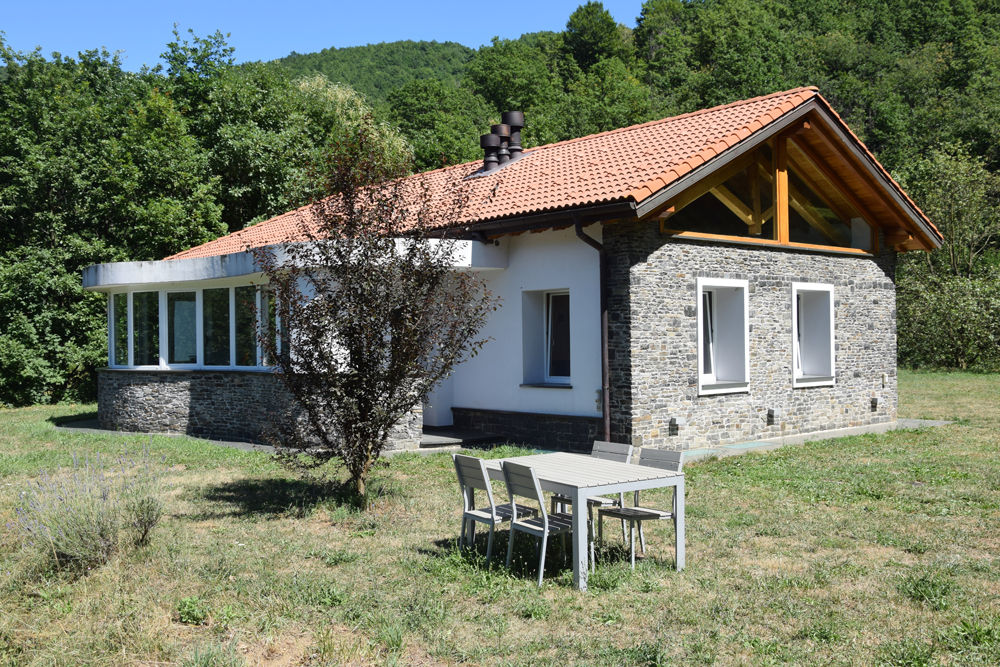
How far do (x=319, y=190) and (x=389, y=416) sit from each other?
2430 mm

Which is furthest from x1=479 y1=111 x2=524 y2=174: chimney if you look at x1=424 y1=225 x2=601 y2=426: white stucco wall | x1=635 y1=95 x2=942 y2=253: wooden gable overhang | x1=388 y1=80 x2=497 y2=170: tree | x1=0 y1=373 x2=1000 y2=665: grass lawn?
x1=388 y1=80 x2=497 y2=170: tree

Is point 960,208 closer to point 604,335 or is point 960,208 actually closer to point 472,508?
point 604,335

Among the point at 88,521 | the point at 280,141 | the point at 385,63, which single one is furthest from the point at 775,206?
the point at 385,63

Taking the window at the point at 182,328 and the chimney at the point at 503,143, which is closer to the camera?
the window at the point at 182,328

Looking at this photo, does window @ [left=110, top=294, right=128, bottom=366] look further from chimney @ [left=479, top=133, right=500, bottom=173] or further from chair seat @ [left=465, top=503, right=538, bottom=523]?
chair seat @ [left=465, top=503, right=538, bottom=523]

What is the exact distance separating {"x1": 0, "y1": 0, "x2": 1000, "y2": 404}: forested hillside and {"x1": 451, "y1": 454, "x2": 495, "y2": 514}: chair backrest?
327 centimetres

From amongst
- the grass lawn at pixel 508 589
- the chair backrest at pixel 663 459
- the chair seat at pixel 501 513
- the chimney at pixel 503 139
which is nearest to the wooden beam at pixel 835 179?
the chimney at pixel 503 139

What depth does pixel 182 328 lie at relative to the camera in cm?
1648

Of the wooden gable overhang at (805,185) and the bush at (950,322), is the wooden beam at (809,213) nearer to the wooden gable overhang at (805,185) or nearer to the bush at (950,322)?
the wooden gable overhang at (805,185)

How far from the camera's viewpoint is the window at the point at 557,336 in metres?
14.2

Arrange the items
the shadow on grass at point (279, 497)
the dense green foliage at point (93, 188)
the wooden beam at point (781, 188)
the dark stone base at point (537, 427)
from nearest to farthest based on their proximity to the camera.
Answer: the shadow on grass at point (279, 497)
the dark stone base at point (537, 427)
the wooden beam at point (781, 188)
the dense green foliage at point (93, 188)

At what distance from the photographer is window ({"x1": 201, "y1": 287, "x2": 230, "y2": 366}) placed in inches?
621

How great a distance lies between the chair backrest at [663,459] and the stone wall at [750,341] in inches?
180

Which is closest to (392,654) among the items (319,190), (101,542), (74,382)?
(101,542)
